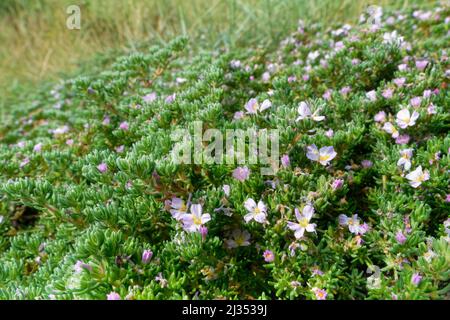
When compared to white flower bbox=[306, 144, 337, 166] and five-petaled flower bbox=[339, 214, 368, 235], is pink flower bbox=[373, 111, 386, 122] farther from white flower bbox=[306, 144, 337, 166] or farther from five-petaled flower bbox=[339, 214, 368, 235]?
five-petaled flower bbox=[339, 214, 368, 235]

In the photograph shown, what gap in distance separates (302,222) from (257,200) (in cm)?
23

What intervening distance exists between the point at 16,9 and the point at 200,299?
887 cm

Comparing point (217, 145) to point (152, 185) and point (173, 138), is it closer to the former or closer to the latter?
point (173, 138)

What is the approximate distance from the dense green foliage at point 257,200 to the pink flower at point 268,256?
0.01 meters

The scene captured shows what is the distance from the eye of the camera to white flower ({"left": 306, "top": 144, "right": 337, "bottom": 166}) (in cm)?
188

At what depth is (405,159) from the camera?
73.8 inches

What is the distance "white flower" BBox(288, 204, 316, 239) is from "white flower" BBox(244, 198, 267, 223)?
0.37ft

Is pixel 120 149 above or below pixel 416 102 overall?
below

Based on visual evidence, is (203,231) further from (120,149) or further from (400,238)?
(120,149)

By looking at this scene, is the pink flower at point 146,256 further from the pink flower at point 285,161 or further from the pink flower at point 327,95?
the pink flower at point 327,95

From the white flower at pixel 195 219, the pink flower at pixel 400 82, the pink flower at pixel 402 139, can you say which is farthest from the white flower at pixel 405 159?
A: the white flower at pixel 195 219

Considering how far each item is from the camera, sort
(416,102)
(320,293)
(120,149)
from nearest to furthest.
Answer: (320,293) → (416,102) → (120,149)

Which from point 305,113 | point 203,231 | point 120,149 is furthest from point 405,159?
point 120,149

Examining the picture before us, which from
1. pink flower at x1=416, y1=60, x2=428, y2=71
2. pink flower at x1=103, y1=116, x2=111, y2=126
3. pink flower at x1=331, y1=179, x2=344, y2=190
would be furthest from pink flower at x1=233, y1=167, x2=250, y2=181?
pink flower at x1=416, y1=60, x2=428, y2=71
